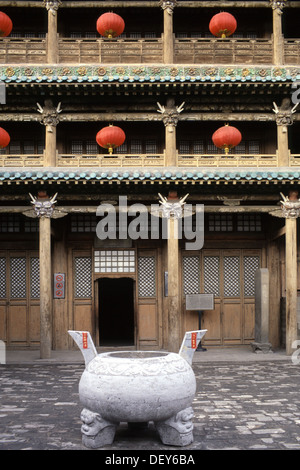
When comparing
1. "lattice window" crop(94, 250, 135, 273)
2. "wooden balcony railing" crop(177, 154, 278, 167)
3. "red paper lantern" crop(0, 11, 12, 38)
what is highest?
"red paper lantern" crop(0, 11, 12, 38)

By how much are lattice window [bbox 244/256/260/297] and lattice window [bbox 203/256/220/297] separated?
0.86 m

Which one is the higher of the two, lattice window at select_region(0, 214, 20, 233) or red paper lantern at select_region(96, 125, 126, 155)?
red paper lantern at select_region(96, 125, 126, 155)

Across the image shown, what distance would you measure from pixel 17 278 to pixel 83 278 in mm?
1969

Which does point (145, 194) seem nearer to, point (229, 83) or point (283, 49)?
point (229, 83)

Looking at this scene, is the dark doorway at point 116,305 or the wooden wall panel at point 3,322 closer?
the wooden wall panel at point 3,322

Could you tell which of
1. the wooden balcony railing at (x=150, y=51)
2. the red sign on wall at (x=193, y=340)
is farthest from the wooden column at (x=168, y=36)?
the red sign on wall at (x=193, y=340)

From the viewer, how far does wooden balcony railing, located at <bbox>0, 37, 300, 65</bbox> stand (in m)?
15.0

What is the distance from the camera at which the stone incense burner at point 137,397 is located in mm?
5934

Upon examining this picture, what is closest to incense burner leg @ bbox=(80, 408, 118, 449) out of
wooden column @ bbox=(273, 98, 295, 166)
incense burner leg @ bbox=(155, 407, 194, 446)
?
incense burner leg @ bbox=(155, 407, 194, 446)

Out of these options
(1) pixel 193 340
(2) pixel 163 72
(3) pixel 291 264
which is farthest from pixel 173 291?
(1) pixel 193 340

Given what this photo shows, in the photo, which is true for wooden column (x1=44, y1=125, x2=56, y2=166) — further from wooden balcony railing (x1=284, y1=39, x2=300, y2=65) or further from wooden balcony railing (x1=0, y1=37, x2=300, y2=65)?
wooden balcony railing (x1=284, y1=39, x2=300, y2=65)

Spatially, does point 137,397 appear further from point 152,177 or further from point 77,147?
point 77,147

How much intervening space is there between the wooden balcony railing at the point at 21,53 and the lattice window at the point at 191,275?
723 centimetres

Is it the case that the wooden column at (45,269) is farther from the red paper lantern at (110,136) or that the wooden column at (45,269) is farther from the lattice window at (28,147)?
the lattice window at (28,147)
